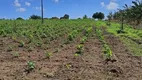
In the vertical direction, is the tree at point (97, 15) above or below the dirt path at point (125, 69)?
above

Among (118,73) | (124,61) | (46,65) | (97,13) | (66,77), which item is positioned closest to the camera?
(66,77)

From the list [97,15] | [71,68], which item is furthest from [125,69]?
[97,15]

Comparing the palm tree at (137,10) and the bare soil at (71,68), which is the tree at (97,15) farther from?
the bare soil at (71,68)

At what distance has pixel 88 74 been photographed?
26.4 feet

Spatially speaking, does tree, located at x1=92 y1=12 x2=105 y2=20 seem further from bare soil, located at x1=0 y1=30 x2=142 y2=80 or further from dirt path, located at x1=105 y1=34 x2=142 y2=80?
dirt path, located at x1=105 y1=34 x2=142 y2=80

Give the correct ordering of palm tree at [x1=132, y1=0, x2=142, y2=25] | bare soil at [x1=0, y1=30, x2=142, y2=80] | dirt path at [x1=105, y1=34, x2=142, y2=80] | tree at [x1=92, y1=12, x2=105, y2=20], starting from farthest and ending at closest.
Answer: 1. tree at [x1=92, y1=12, x2=105, y2=20]
2. palm tree at [x1=132, y1=0, x2=142, y2=25]
3. dirt path at [x1=105, y1=34, x2=142, y2=80]
4. bare soil at [x1=0, y1=30, x2=142, y2=80]

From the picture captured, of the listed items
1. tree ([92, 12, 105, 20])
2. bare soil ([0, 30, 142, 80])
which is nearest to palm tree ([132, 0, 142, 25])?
bare soil ([0, 30, 142, 80])

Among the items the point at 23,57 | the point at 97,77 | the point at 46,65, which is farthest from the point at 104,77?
the point at 23,57

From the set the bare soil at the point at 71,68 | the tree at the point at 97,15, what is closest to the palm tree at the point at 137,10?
the bare soil at the point at 71,68

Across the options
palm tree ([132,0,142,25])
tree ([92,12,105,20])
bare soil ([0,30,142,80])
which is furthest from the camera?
tree ([92,12,105,20])

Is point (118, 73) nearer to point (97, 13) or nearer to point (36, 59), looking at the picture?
point (36, 59)

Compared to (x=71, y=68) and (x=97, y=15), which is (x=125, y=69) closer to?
(x=71, y=68)

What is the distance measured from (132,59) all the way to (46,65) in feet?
11.4

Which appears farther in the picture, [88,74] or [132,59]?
[132,59]
